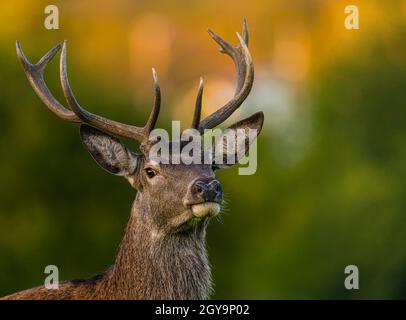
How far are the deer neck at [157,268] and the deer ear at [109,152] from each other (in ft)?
1.64

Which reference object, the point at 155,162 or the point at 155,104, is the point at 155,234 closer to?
the point at 155,162

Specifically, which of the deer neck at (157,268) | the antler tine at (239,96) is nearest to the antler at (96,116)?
the antler tine at (239,96)

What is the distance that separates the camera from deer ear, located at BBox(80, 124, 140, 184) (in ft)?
32.2

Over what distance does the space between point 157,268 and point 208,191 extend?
0.80 metres

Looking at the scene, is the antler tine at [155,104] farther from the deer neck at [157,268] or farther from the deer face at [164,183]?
the deer neck at [157,268]

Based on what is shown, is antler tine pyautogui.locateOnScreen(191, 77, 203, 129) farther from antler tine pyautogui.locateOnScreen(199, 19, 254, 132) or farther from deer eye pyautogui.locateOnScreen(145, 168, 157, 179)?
deer eye pyautogui.locateOnScreen(145, 168, 157, 179)

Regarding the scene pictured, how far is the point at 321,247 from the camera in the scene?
2472cm

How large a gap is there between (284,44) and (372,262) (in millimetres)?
26605

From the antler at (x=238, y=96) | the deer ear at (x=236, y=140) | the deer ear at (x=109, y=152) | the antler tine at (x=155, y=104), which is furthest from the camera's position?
the deer ear at (x=236, y=140)

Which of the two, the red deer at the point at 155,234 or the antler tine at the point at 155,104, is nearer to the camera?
the red deer at the point at 155,234

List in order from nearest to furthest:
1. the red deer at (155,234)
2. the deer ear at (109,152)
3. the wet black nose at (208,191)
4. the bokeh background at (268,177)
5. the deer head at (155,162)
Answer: the wet black nose at (208,191), the deer head at (155,162), the red deer at (155,234), the deer ear at (109,152), the bokeh background at (268,177)

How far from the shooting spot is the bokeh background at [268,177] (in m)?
23.2
